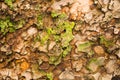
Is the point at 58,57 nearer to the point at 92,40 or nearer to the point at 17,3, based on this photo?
the point at 92,40

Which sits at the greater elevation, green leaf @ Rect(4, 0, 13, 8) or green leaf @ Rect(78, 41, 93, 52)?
green leaf @ Rect(4, 0, 13, 8)

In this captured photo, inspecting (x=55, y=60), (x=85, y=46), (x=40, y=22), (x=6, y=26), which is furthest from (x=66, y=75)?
(x=6, y=26)

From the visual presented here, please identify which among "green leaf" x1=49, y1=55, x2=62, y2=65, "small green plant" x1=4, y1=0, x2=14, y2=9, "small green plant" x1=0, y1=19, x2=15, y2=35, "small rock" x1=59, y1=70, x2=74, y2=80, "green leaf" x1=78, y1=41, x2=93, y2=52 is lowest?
A: "small rock" x1=59, y1=70, x2=74, y2=80

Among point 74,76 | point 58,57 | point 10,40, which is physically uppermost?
point 10,40

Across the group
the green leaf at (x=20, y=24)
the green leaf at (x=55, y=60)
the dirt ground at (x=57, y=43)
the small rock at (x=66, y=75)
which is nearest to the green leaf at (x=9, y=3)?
the dirt ground at (x=57, y=43)

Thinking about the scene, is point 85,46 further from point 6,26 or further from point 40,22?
point 6,26

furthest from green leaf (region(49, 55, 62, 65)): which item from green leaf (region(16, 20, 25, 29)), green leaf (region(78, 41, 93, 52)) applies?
green leaf (region(16, 20, 25, 29))

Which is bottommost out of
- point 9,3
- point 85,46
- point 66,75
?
point 66,75

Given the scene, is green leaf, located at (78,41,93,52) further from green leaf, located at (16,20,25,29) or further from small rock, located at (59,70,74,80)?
green leaf, located at (16,20,25,29)

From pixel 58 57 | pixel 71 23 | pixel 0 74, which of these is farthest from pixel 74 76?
pixel 0 74
